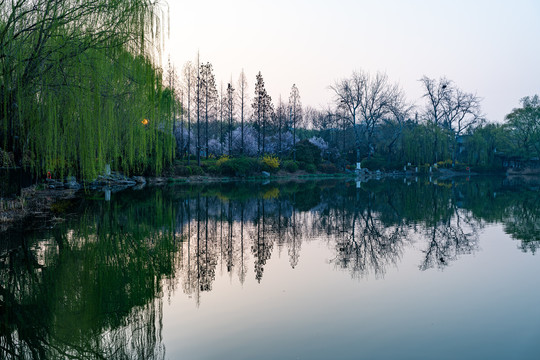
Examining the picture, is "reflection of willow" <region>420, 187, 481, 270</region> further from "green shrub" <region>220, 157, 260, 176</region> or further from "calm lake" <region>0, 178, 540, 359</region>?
"green shrub" <region>220, 157, 260, 176</region>

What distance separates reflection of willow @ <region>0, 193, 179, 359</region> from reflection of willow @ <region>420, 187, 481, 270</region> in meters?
5.54

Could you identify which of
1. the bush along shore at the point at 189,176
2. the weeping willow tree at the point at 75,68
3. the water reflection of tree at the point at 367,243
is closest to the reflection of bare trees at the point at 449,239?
the water reflection of tree at the point at 367,243

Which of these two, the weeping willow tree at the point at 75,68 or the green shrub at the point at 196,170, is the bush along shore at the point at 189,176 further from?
the weeping willow tree at the point at 75,68

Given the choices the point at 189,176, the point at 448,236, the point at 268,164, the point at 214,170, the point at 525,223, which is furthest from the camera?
the point at 268,164

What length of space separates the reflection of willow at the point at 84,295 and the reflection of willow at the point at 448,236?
5.54 metres

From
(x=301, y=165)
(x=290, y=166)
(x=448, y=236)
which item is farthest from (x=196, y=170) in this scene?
(x=448, y=236)

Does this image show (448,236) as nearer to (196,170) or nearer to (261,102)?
(196,170)

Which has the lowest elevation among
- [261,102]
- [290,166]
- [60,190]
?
[60,190]

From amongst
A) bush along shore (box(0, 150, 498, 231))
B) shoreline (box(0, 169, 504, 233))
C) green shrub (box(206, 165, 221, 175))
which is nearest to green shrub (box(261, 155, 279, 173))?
bush along shore (box(0, 150, 498, 231))

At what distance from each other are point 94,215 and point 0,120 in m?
5.86

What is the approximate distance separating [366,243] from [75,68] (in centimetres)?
790

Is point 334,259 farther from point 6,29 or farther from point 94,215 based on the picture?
point 94,215

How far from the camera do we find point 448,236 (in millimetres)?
11836

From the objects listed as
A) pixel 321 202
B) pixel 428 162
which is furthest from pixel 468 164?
pixel 321 202
